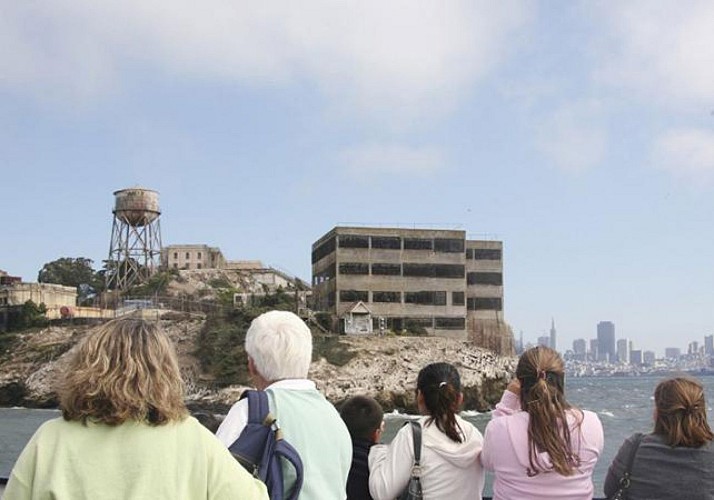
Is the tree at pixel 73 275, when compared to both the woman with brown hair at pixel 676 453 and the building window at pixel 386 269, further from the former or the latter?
the woman with brown hair at pixel 676 453

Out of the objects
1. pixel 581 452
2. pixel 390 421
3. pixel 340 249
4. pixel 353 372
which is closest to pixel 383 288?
pixel 340 249

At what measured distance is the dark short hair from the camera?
164 inches

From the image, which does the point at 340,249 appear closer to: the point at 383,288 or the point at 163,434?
the point at 383,288

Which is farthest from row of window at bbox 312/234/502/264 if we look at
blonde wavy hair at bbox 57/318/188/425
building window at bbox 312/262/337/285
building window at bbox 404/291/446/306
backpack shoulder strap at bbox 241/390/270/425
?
blonde wavy hair at bbox 57/318/188/425

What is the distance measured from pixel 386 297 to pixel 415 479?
60021 mm

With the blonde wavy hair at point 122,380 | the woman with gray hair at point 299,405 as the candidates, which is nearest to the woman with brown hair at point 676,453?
the woman with gray hair at point 299,405

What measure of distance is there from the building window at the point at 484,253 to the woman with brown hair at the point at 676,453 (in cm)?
6642

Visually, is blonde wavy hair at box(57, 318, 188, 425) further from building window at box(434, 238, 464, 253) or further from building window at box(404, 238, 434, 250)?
building window at box(434, 238, 464, 253)

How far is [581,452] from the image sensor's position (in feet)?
13.4

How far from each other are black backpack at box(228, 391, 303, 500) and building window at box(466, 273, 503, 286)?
221 ft

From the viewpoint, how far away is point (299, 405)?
127 inches

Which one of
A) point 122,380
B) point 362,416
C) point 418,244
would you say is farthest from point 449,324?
point 122,380

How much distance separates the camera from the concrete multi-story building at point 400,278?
209ft

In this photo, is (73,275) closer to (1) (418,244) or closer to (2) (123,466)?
(1) (418,244)
